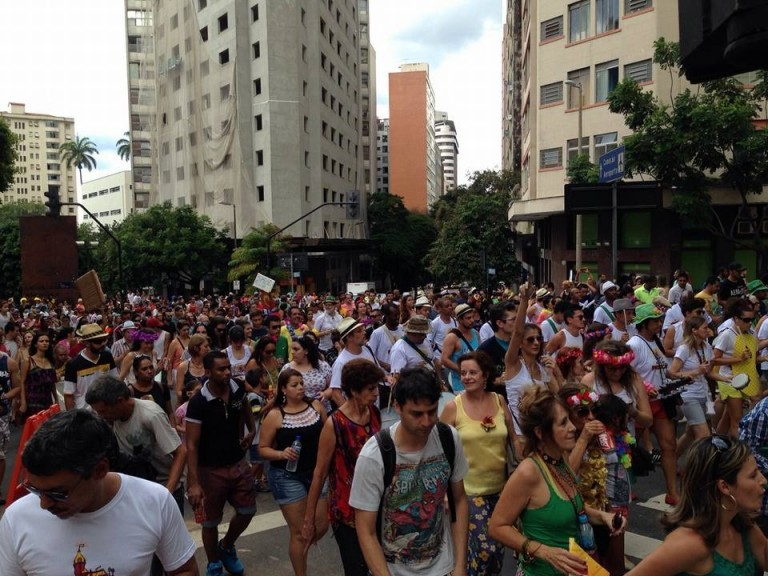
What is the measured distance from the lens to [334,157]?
6138cm

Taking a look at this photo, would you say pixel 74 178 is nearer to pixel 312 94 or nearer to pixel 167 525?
pixel 312 94

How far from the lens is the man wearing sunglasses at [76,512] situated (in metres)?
2.26

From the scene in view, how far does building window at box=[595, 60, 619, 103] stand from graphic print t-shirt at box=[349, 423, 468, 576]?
3034 cm

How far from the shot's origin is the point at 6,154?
1684 inches

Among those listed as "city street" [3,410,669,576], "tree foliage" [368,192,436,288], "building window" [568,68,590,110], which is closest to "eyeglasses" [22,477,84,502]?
"city street" [3,410,669,576]

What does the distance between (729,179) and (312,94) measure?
122ft

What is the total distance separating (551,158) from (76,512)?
3307 cm

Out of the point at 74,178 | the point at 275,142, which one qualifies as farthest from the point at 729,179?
the point at 74,178

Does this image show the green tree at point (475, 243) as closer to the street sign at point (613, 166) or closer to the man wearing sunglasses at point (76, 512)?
the street sign at point (613, 166)

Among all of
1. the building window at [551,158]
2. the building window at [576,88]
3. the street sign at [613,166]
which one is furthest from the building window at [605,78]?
the street sign at [613,166]

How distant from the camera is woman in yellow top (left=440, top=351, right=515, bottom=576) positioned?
4191 millimetres

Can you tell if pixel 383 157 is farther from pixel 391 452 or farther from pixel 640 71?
pixel 391 452

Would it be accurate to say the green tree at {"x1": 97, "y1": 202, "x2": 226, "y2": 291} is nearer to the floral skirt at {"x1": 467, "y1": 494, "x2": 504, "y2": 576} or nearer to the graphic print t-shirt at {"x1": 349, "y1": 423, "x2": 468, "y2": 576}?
the floral skirt at {"x1": 467, "y1": 494, "x2": 504, "y2": 576}

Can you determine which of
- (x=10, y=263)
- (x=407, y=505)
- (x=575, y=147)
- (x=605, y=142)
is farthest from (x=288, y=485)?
(x=10, y=263)
